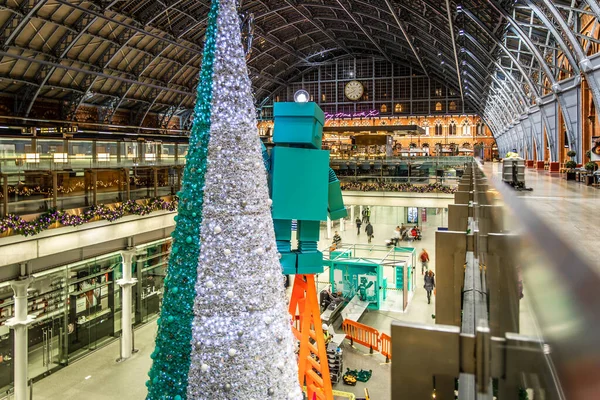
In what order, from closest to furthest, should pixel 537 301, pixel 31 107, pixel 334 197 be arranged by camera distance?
pixel 537 301 < pixel 334 197 < pixel 31 107

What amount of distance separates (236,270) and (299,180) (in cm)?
274

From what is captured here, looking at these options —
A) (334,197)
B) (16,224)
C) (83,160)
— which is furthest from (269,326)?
(83,160)

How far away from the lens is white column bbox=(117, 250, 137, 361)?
13480 millimetres

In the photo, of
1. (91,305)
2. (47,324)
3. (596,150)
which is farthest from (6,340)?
(596,150)

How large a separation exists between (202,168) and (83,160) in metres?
12.1

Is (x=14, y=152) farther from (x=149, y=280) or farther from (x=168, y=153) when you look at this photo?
(x=168, y=153)

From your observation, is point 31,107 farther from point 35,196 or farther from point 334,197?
point 334,197

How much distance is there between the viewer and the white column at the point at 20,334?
1034cm

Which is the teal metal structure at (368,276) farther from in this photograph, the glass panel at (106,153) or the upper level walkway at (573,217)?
the upper level walkway at (573,217)

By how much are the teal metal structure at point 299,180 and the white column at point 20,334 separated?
7.08 meters

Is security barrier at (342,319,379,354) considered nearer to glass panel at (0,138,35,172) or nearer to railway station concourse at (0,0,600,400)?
railway station concourse at (0,0,600,400)

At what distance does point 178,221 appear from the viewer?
163 inches

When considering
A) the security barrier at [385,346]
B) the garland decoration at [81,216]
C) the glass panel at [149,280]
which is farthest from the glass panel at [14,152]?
the security barrier at [385,346]

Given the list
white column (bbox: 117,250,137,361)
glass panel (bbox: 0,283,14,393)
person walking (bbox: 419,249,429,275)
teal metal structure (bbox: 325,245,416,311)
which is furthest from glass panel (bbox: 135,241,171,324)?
person walking (bbox: 419,249,429,275)
